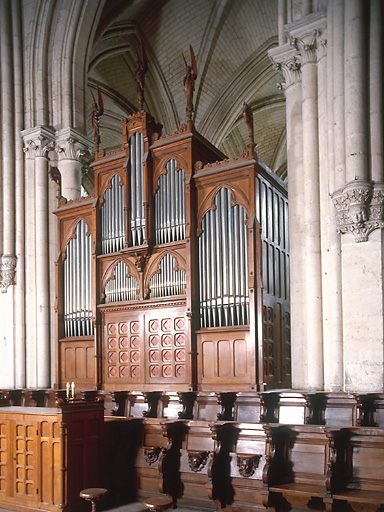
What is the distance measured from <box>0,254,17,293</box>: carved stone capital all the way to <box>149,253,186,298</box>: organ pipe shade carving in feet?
13.4

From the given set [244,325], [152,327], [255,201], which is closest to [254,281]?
[244,325]

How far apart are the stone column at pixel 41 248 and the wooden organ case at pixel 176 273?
0.98 m

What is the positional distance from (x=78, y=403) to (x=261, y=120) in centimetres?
1741

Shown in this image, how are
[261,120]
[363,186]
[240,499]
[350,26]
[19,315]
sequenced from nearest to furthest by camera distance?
[240,499]
[363,186]
[350,26]
[19,315]
[261,120]

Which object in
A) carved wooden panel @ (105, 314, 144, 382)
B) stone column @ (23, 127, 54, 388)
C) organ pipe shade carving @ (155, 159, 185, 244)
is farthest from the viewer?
stone column @ (23, 127, 54, 388)

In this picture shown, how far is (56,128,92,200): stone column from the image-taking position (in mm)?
13164

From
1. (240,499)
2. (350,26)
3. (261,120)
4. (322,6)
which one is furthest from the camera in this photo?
(261,120)

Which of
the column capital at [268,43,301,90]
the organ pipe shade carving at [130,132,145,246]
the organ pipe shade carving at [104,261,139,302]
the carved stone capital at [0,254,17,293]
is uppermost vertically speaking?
the column capital at [268,43,301,90]

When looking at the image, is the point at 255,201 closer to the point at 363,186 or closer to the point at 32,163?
the point at 363,186

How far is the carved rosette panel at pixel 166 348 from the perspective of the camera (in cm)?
999

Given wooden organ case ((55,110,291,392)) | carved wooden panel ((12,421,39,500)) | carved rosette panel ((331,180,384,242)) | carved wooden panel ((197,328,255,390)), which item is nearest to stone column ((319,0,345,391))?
carved rosette panel ((331,180,384,242))

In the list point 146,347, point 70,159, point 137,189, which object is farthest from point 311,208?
point 70,159

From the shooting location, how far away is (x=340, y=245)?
27.8 feet

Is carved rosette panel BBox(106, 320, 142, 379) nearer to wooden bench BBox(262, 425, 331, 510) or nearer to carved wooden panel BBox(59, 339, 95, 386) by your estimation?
carved wooden panel BBox(59, 339, 95, 386)
